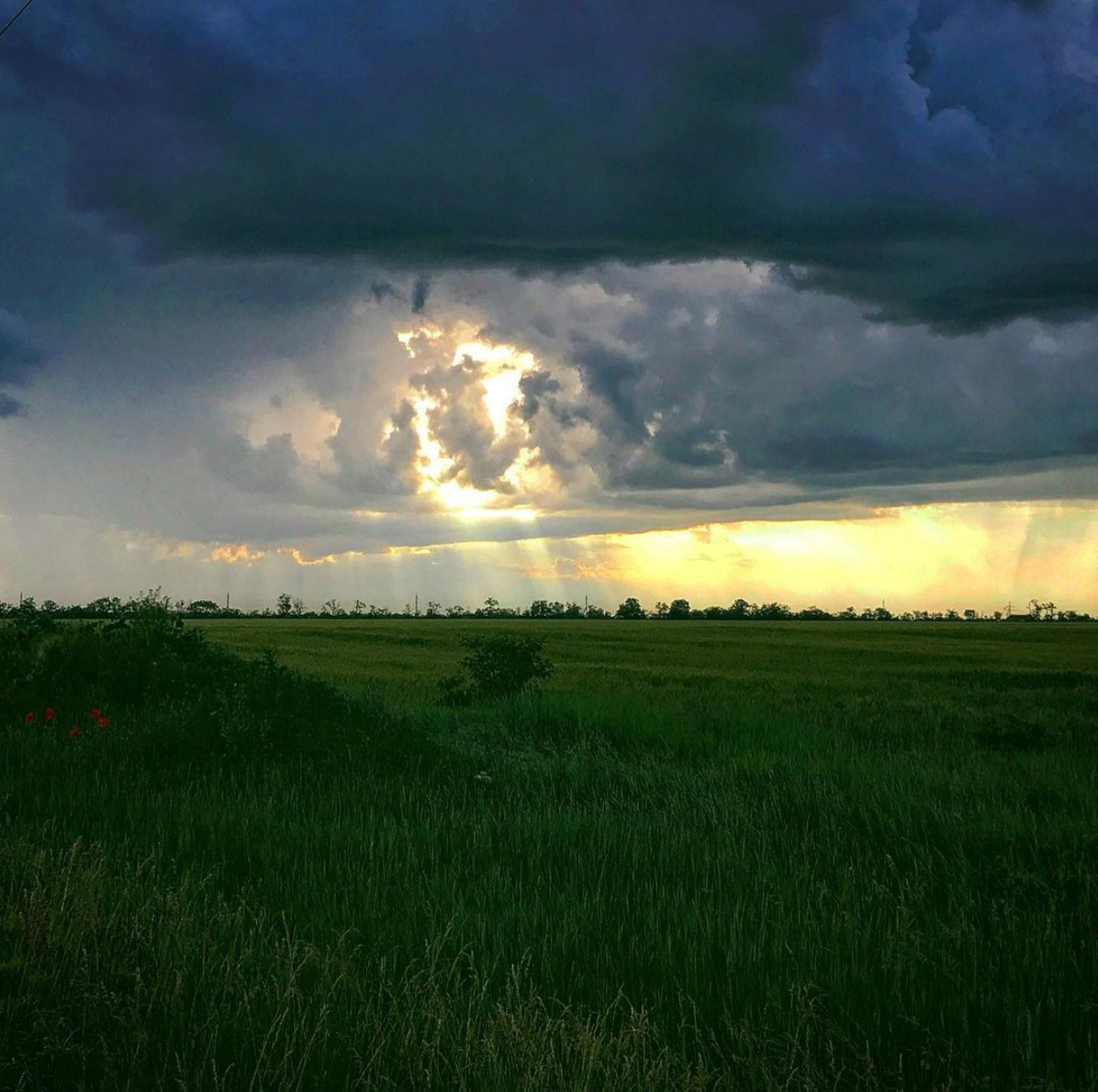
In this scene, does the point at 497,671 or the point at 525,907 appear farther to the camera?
the point at 497,671

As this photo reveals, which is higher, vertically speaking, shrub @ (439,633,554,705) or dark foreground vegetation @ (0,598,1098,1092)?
shrub @ (439,633,554,705)

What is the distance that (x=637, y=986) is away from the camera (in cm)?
532

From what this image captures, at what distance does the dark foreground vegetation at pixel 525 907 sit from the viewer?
444cm

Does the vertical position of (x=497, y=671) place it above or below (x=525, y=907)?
above

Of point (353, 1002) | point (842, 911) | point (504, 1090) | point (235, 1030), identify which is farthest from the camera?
point (842, 911)

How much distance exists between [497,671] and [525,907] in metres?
13.9

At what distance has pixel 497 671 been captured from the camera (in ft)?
66.1

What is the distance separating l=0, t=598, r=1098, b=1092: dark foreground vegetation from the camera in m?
4.44

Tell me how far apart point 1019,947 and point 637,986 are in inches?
93.7

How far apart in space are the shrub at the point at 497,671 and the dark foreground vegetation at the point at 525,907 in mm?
5100

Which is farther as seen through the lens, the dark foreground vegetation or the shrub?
the shrub

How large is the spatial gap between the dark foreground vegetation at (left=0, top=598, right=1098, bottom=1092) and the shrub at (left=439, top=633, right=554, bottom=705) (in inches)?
201

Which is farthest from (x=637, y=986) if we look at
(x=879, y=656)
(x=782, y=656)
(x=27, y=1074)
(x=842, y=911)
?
(x=879, y=656)

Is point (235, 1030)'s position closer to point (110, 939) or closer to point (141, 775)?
point (110, 939)
